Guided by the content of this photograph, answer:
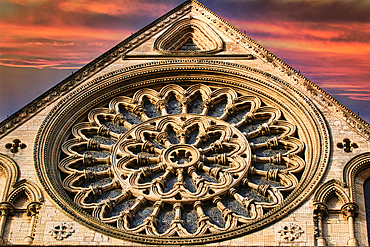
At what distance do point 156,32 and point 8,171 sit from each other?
304 inches

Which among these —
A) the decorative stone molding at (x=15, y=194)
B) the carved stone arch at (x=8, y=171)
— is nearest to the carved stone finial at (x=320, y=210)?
the decorative stone molding at (x=15, y=194)

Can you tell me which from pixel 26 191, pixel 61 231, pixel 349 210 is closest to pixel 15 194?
pixel 26 191

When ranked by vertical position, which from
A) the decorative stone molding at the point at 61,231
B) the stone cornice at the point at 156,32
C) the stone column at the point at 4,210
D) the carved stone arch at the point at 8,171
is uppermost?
the stone cornice at the point at 156,32

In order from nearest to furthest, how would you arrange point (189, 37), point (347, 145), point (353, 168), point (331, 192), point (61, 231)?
point (61, 231) < point (331, 192) < point (353, 168) < point (347, 145) < point (189, 37)

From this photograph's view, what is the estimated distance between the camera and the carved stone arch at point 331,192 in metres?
22.6

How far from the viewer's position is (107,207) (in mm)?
23188

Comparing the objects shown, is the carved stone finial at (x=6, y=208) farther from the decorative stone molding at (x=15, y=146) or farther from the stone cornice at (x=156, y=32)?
the stone cornice at (x=156, y=32)

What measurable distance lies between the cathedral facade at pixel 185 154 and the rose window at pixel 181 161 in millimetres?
37

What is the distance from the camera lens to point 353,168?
2342 cm

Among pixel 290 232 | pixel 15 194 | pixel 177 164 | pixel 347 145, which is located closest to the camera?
pixel 290 232

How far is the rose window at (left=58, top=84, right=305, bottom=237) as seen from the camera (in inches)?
904

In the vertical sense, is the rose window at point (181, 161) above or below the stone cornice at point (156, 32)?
below

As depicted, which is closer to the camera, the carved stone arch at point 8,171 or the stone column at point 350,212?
the stone column at point 350,212

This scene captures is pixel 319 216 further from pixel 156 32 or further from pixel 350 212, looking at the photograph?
pixel 156 32
